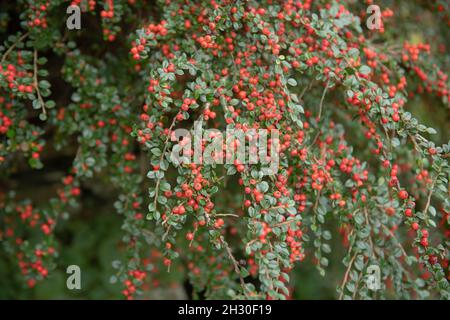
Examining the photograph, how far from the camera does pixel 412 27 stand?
2.66 metres

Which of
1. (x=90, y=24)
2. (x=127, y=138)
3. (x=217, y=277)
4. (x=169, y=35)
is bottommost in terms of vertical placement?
(x=217, y=277)

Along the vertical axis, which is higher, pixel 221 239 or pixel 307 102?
pixel 307 102

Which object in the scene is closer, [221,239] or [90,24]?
[221,239]

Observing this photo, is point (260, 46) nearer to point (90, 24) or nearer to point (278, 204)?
point (278, 204)

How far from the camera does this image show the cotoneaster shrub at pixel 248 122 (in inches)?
57.7

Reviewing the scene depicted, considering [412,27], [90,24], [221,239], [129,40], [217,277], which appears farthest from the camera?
[412,27]

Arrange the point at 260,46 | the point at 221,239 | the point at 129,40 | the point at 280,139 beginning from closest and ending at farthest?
the point at 221,239, the point at 280,139, the point at 260,46, the point at 129,40

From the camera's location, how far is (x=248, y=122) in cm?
150

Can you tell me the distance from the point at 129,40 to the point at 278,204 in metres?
0.82

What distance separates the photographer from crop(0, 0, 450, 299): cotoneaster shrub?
4.81 feet

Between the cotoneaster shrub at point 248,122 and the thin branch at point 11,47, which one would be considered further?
the thin branch at point 11,47

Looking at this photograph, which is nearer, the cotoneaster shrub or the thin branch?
the cotoneaster shrub

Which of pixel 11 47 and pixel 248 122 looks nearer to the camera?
pixel 248 122
